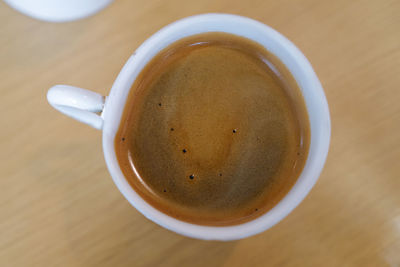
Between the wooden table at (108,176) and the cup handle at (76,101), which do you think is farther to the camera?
the wooden table at (108,176)

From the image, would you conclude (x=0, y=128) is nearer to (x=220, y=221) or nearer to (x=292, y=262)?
(x=220, y=221)

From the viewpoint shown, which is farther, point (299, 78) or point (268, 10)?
point (268, 10)

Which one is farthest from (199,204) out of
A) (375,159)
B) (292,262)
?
(375,159)

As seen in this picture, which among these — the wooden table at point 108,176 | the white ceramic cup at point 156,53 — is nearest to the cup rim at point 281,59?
the white ceramic cup at point 156,53

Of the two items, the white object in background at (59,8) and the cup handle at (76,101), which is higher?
the white object in background at (59,8)

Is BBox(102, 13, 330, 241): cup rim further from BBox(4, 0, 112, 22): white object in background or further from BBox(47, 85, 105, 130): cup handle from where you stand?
BBox(4, 0, 112, 22): white object in background

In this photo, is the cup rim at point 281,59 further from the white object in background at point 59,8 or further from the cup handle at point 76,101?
the white object in background at point 59,8

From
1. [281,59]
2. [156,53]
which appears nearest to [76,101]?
[156,53]
